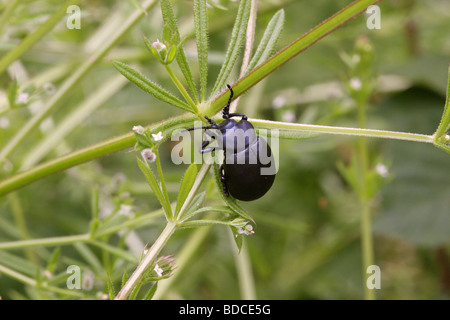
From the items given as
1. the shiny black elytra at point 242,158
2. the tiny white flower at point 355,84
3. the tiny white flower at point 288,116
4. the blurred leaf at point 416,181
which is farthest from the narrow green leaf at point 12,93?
the blurred leaf at point 416,181

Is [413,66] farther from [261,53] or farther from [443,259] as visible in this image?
[261,53]

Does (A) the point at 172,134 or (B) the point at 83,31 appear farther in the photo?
(B) the point at 83,31

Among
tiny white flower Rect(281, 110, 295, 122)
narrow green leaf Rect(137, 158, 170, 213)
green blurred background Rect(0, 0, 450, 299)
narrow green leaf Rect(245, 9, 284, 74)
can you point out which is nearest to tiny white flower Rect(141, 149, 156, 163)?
narrow green leaf Rect(137, 158, 170, 213)

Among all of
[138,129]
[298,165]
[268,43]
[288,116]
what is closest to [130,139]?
[138,129]

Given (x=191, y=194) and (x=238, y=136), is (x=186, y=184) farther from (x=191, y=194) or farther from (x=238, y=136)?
(x=238, y=136)

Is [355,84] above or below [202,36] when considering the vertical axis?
above

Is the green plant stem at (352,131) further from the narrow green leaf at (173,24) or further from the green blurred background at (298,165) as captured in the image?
the green blurred background at (298,165)
